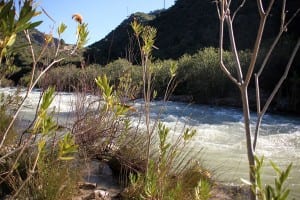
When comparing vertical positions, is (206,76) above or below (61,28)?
above

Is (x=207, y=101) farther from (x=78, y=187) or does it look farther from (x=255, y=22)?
(x=255, y=22)

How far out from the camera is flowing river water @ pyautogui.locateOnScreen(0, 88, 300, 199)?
477cm

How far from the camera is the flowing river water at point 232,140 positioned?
188 inches

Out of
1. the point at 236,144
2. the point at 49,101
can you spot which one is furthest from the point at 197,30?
the point at 49,101

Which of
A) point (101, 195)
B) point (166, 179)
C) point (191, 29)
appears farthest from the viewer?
point (191, 29)

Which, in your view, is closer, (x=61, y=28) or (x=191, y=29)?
(x=61, y=28)

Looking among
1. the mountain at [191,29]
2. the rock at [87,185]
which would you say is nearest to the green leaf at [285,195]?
the rock at [87,185]

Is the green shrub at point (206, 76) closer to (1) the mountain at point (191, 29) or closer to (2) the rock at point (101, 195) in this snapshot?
(1) the mountain at point (191, 29)

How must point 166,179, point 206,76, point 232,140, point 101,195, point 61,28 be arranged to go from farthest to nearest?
point 206,76, point 232,140, point 101,195, point 166,179, point 61,28

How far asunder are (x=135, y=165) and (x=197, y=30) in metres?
35.3

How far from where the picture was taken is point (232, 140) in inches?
293

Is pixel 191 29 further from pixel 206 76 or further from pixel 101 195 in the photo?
pixel 101 195

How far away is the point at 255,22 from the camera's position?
29734mm

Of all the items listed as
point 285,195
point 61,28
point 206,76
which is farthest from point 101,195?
point 206,76
